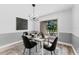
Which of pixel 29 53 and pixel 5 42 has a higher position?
pixel 5 42

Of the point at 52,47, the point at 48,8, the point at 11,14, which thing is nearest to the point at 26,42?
the point at 52,47

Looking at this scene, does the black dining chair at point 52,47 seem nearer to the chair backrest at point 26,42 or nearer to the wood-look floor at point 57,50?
the wood-look floor at point 57,50

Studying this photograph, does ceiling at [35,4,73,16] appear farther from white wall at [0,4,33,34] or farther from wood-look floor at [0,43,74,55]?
wood-look floor at [0,43,74,55]

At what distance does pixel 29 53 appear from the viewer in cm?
204

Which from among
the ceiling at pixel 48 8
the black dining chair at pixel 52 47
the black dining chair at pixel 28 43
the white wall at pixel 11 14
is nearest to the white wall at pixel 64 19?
the ceiling at pixel 48 8

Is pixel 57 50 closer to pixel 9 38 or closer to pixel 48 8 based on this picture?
pixel 48 8

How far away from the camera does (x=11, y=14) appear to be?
1.96m

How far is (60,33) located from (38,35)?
1.74 feet

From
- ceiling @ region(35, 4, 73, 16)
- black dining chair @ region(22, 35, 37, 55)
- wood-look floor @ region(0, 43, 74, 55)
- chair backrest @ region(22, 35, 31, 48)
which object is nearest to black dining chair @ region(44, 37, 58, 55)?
wood-look floor @ region(0, 43, 74, 55)

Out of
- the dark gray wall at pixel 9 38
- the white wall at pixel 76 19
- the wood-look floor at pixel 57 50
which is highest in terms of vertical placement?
the white wall at pixel 76 19

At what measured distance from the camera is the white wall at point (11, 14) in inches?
76.0

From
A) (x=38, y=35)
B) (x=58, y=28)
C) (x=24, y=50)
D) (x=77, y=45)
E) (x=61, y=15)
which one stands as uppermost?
(x=61, y=15)
